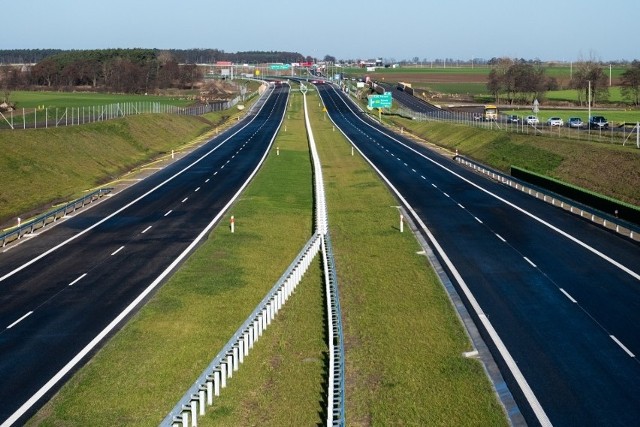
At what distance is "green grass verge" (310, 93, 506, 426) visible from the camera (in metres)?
20.3

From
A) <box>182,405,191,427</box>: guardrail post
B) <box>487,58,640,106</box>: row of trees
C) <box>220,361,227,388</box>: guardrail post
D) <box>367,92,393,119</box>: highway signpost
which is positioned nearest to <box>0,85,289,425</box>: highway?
<box>182,405,191,427</box>: guardrail post

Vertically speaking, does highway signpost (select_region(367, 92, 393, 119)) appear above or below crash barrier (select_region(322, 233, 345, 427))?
above

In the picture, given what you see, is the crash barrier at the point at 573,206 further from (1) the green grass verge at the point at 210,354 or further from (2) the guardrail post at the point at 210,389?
(2) the guardrail post at the point at 210,389

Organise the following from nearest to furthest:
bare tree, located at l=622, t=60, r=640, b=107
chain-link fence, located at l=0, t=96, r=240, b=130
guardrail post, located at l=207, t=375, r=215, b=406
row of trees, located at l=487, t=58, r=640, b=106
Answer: guardrail post, located at l=207, t=375, r=215, b=406, chain-link fence, located at l=0, t=96, r=240, b=130, bare tree, located at l=622, t=60, r=640, b=107, row of trees, located at l=487, t=58, r=640, b=106

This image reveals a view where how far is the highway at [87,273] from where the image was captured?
80.3 ft

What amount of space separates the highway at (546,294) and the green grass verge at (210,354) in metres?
5.84

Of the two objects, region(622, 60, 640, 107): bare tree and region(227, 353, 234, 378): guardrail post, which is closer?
region(227, 353, 234, 378): guardrail post

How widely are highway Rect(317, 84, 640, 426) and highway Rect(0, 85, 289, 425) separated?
12.7m

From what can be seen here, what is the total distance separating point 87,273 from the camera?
35875mm

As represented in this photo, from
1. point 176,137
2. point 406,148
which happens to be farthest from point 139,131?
point 406,148

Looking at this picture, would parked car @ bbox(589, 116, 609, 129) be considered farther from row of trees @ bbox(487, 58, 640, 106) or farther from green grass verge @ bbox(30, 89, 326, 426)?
green grass verge @ bbox(30, 89, 326, 426)

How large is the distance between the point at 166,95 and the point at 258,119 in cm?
6379

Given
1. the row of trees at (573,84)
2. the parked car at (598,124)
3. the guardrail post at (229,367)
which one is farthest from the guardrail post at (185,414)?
the row of trees at (573,84)

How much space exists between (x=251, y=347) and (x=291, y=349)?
125 cm
